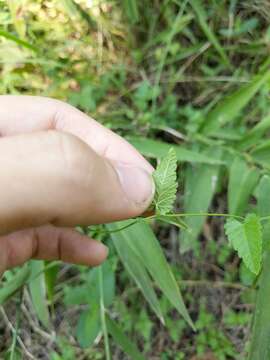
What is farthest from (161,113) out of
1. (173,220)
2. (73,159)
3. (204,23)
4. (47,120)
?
(73,159)

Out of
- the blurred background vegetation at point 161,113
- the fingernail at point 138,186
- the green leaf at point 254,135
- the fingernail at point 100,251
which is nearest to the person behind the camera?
the fingernail at point 138,186

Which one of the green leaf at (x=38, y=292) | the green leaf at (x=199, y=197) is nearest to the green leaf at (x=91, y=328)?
the green leaf at (x=38, y=292)

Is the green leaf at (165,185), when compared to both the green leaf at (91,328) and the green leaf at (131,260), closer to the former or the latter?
the green leaf at (131,260)

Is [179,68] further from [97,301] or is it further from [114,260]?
[97,301]

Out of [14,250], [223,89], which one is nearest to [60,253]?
[14,250]

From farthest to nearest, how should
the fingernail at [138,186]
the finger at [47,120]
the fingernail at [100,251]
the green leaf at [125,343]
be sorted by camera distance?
the green leaf at [125,343]
the fingernail at [100,251]
the finger at [47,120]
the fingernail at [138,186]

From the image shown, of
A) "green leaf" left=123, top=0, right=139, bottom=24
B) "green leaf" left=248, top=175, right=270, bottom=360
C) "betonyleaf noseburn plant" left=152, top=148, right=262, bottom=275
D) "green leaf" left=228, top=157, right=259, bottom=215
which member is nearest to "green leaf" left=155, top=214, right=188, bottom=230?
"betonyleaf noseburn plant" left=152, top=148, right=262, bottom=275
